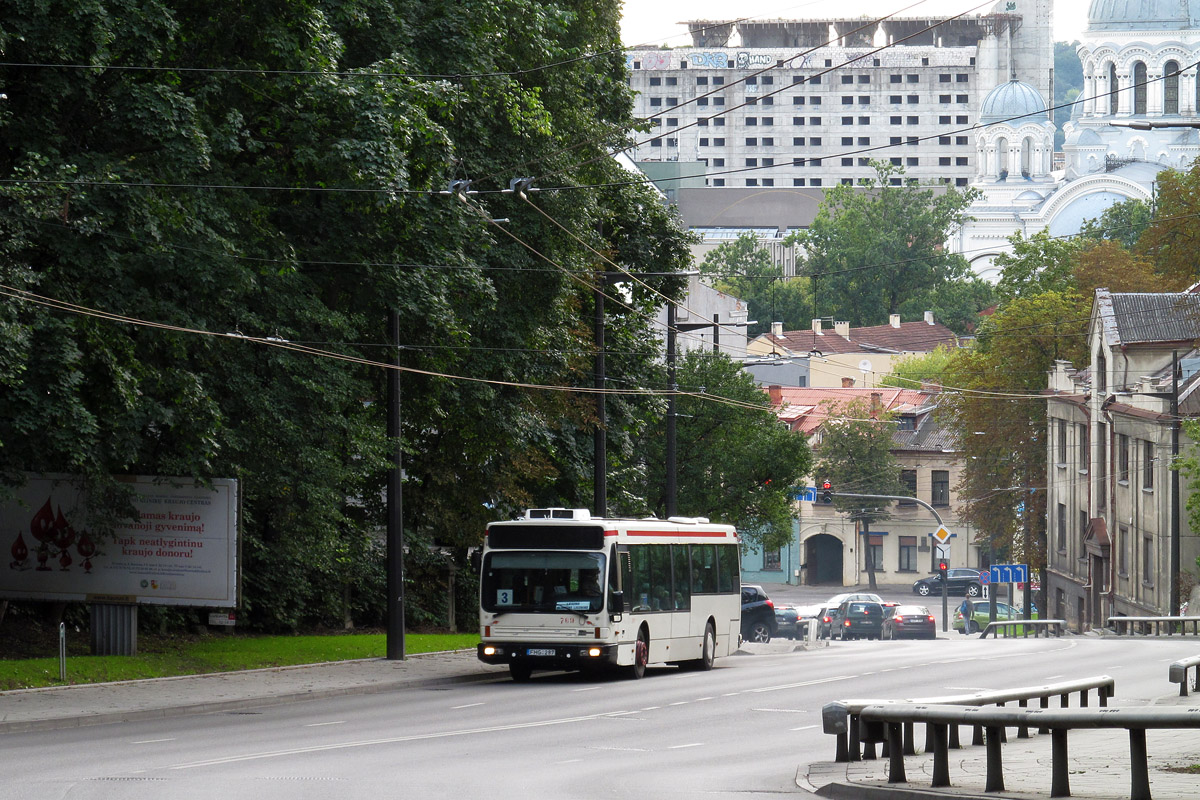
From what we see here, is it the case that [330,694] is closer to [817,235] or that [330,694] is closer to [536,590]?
[536,590]

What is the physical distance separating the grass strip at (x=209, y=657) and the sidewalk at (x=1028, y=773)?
12540 millimetres

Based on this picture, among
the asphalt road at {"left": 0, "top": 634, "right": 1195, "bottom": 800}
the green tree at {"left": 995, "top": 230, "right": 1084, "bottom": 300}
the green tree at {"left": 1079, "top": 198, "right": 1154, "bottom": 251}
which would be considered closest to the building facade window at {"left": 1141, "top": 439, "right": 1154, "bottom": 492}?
the green tree at {"left": 995, "top": 230, "right": 1084, "bottom": 300}

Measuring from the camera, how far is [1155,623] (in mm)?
47469

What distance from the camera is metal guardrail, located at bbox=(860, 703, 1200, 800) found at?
10.4m

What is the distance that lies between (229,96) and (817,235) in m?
119

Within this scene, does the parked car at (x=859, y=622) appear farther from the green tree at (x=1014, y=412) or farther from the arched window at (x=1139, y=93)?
the arched window at (x=1139, y=93)

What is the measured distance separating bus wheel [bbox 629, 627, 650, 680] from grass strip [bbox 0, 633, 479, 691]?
201 inches

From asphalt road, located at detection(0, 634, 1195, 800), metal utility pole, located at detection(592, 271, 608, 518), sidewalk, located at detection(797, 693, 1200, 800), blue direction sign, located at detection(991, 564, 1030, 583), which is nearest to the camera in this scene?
sidewalk, located at detection(797, 693, 1200, 800)

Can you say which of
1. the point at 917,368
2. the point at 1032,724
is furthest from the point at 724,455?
the point at 917,368

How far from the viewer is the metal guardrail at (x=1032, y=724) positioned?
10.4 m

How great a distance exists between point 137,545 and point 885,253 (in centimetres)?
11456

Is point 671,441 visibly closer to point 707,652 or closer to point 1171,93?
point 707,652

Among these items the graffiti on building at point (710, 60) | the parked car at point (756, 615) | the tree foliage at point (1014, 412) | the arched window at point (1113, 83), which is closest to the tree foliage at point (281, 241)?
the parked car at point (756, 615)

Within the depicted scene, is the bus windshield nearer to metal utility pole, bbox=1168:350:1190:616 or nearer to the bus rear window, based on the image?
the bus rear window
